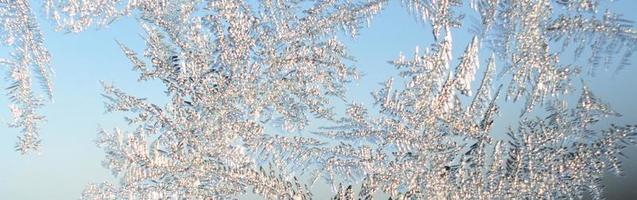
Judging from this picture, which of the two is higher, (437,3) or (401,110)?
(437,3)

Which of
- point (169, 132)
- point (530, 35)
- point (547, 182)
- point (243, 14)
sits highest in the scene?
point (243, 14)

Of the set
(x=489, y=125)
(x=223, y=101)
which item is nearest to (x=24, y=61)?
(x=223, y=101)

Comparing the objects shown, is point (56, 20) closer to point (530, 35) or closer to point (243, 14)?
point (243, 14)

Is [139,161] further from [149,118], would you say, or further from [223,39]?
[223,39]

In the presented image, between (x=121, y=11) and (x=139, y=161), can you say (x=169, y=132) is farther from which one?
(x=121, y=11)

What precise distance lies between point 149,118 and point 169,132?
84 millimetres

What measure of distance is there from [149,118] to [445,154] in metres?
1.00

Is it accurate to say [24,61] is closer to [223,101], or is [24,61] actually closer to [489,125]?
[223,101]

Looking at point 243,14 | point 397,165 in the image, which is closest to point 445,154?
point 397,165

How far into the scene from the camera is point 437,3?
246 cm

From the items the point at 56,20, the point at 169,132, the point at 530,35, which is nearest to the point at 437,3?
the point at 530,35

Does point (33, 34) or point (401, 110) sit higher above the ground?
point (33, 34)

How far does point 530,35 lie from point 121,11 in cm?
134

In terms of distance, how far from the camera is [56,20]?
2.46m
